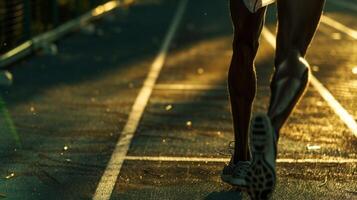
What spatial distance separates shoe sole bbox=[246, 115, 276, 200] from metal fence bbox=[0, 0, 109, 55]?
30.8 ft

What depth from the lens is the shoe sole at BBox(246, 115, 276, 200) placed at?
16.6ft

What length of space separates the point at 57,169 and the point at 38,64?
7.57m

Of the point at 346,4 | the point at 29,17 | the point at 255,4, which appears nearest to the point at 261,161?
the point at 255,4

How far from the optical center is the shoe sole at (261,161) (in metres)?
5.07

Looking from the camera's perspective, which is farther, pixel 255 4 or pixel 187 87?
pixel 187 87

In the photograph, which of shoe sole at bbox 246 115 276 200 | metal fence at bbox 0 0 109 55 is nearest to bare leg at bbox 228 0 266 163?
shoe sole at bbox 246 115 276 200

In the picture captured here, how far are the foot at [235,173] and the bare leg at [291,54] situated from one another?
1.05 metres

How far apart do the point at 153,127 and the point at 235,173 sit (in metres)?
3.00

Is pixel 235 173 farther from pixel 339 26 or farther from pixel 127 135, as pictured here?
pixel 339 26

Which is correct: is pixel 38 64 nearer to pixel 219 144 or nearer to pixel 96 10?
pixel 219 144

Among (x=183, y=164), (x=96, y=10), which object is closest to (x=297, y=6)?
(x=183, y=164)

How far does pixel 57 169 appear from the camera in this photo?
7.47m

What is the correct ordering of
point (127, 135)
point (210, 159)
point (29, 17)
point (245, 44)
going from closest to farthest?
point (245, 44), point (210, 159), point (127, 135), point (29, 17)

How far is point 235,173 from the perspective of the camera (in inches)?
255
